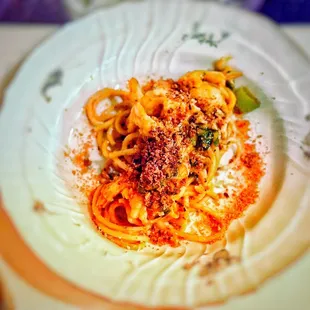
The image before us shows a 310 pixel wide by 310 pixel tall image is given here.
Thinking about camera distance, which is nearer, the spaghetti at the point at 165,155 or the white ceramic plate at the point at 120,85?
the white ceramic plate at the point at 120,85

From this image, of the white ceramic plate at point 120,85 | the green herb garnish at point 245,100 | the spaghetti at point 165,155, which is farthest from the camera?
Result: the green herb garnish at point 245,100

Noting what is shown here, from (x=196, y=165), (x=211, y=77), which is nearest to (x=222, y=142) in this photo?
(x=196, y=165)

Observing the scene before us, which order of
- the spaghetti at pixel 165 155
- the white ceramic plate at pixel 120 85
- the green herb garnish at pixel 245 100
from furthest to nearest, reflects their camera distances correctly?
the green herb garnish at pixel 245 100 → the spaghetti at pixel 165 155 → the white ceramic plate at pixel 120 85

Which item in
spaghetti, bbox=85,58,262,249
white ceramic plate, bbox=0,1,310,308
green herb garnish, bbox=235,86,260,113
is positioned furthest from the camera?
green herb garnish, bbox=235,86,260,113

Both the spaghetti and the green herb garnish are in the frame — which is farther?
the green herb garnish

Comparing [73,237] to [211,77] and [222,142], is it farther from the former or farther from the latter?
[211,77]
